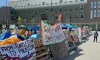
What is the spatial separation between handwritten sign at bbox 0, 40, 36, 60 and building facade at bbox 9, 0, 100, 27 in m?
80.1

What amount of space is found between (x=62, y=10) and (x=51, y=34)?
9159cm

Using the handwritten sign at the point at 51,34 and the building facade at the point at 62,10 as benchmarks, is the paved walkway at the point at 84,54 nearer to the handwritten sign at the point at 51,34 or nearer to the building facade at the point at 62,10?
the handwritten sign at the point at 51,34

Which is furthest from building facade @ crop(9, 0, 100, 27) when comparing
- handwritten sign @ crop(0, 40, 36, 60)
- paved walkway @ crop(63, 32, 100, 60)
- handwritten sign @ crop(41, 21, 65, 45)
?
handwritten sign @ crop(0, 40, 36, 60)

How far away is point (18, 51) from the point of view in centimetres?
827

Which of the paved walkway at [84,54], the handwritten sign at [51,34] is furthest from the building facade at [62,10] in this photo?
the handwritten sign at [51,34]

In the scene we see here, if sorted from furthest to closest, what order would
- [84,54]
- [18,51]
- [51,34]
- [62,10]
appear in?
[62,10]
[84,54]
[51,34]
[18,51]

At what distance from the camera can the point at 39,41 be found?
11.6 meters

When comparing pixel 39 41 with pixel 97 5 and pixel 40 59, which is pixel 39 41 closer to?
pixel 40 59

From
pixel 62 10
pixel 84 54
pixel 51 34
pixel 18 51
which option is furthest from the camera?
pixel 62 10

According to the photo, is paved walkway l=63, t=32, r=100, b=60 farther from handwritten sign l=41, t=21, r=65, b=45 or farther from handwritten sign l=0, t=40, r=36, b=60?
handwritten sign l=0, t=40, r=36, b=60

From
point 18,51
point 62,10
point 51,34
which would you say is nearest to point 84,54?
point 51,34

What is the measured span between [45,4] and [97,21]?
2694cm

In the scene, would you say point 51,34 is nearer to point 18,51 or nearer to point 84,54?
point 84,54

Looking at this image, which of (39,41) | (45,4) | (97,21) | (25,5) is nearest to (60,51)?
(39,41)
